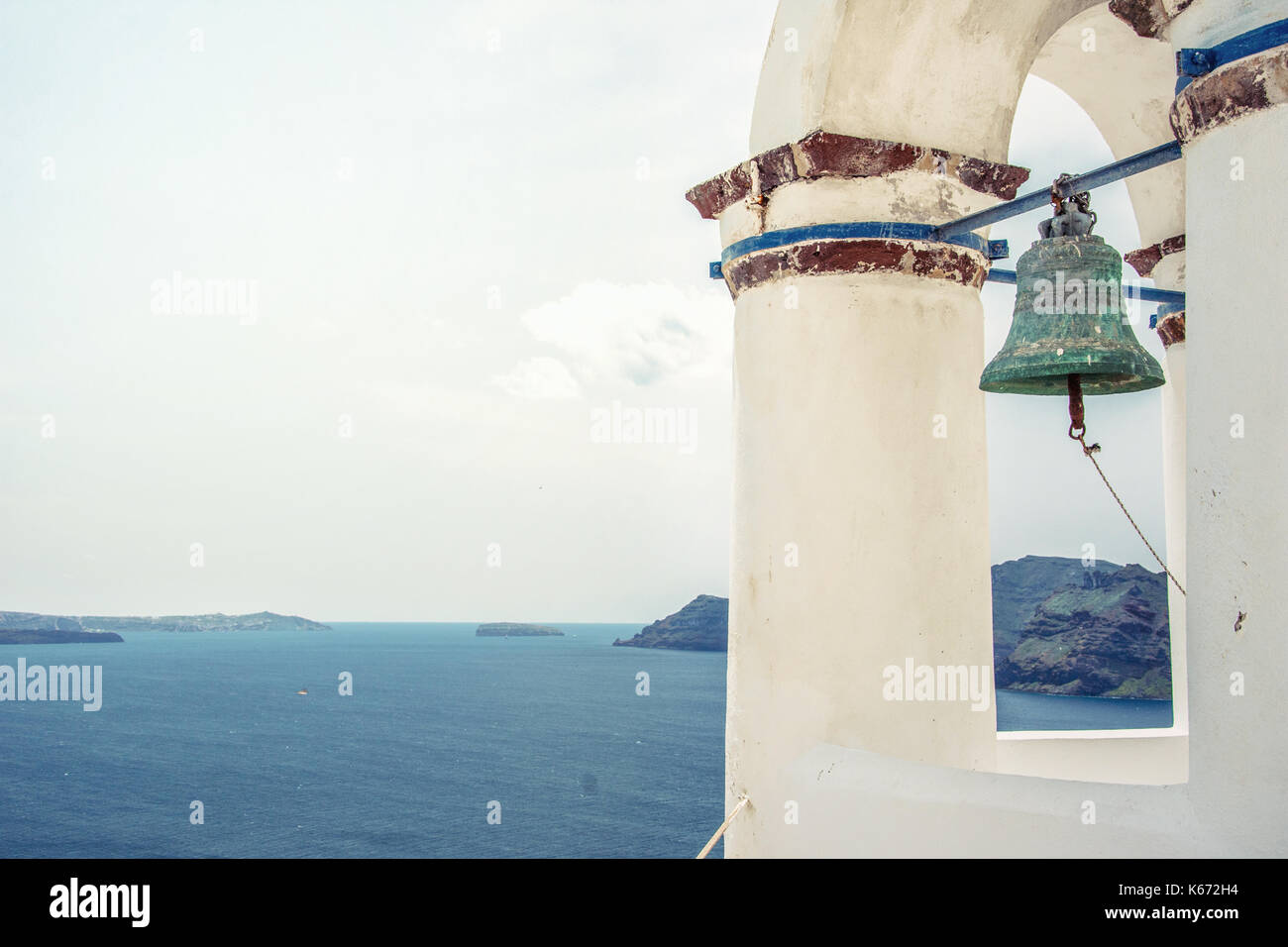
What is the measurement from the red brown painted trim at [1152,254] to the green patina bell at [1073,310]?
6.09 ft

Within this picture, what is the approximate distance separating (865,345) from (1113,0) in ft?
4.54

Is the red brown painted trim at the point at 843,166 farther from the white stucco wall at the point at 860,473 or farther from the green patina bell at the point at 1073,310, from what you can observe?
the green patina bell at the point at 1073,310

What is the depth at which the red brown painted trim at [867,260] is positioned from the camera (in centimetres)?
398

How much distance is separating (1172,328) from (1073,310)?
1988 millimetres

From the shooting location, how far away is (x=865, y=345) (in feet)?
13.2

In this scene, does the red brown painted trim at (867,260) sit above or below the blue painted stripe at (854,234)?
below

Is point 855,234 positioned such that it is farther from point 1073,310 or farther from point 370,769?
point 370,769

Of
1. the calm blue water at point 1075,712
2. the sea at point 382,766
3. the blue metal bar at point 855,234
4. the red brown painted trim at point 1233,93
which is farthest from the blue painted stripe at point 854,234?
the calm blue water at point 1075,712

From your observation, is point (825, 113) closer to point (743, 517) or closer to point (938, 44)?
point (938, 44)

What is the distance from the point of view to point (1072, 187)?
3.54m

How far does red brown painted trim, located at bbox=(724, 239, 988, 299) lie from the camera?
398 cm

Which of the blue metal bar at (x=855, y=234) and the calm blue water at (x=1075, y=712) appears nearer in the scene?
the blue metal bar at (x=855, y=234)
